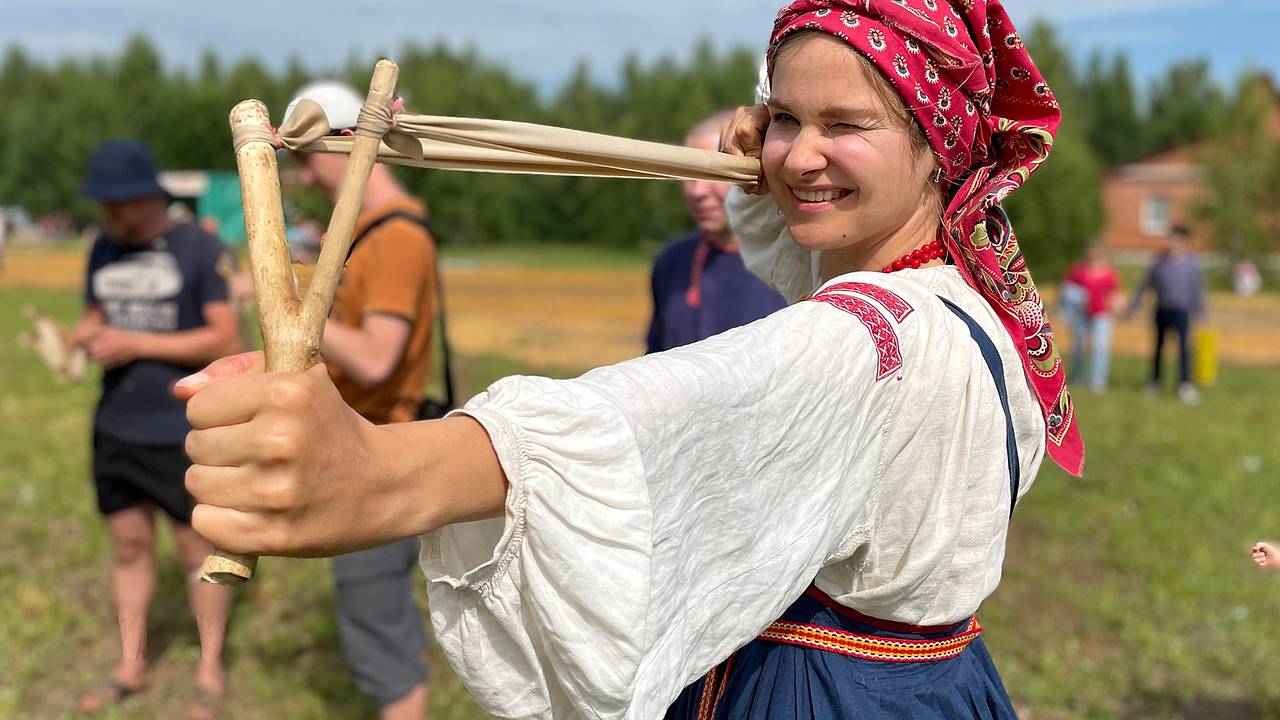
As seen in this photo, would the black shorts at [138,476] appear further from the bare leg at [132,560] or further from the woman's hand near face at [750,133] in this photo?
the woman's hand near face at [750,133]

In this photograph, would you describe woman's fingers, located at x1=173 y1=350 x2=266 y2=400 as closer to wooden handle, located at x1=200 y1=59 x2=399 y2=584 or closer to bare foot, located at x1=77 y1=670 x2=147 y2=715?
wooden handle, located at x1=200 y1=59 x2=399 y2=584

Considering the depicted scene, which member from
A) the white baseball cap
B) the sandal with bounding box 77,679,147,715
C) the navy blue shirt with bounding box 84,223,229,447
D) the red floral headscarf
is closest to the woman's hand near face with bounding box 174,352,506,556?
the red floral headscarf

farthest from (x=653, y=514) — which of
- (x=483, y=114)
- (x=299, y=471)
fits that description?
(x=483, y=114)

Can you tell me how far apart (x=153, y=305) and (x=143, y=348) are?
0.20 metres

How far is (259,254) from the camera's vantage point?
1023 mm

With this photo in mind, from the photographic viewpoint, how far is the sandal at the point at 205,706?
13.3ft

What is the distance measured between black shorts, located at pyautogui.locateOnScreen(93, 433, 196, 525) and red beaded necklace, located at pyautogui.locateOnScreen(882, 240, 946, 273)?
10.8 feet

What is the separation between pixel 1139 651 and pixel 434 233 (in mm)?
3393

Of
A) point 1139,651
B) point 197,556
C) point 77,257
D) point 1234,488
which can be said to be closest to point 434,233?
point 197,556

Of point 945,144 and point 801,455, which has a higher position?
point 945,144

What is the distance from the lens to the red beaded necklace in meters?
1.61

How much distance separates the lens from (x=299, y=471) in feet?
3.07

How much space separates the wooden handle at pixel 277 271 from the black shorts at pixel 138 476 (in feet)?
11.0

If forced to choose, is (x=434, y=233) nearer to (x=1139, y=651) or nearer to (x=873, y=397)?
(x=873, y=397)
